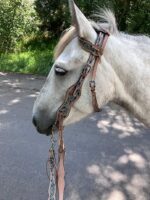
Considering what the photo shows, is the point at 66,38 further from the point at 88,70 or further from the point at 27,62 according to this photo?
the point at 27,62

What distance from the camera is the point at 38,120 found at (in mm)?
2605

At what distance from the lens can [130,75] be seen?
255cm

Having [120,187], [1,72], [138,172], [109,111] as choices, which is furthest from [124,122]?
[1,72]

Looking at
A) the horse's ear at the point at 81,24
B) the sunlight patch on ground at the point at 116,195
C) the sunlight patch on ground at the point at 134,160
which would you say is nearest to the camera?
the horse's ear at the point at 81,24

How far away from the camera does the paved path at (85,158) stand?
442cm

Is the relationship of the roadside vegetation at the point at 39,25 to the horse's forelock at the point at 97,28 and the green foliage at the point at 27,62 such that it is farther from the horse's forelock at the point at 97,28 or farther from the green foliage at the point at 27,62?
the horse's forelock at the point at 97,28

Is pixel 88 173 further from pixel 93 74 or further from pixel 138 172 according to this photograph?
pixel 93 74

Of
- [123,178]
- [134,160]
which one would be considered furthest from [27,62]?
[123,178]

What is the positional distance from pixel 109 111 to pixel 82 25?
5044 mm

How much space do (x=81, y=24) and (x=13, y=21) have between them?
32.1 feet

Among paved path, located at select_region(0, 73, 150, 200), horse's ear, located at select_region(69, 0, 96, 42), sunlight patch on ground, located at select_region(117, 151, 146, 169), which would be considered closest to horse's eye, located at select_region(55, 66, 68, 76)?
horse's ear, located at select_region(69, 0, 96, 42)

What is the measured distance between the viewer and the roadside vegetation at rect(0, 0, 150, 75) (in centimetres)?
1012

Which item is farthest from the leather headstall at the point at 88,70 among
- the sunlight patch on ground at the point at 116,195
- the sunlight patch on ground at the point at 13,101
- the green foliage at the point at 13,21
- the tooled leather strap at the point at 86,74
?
the green foliage at the point at 13,21

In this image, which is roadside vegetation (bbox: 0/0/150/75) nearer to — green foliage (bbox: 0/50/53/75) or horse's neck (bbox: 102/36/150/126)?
green foliage (bbox: 0/50/53/75)
